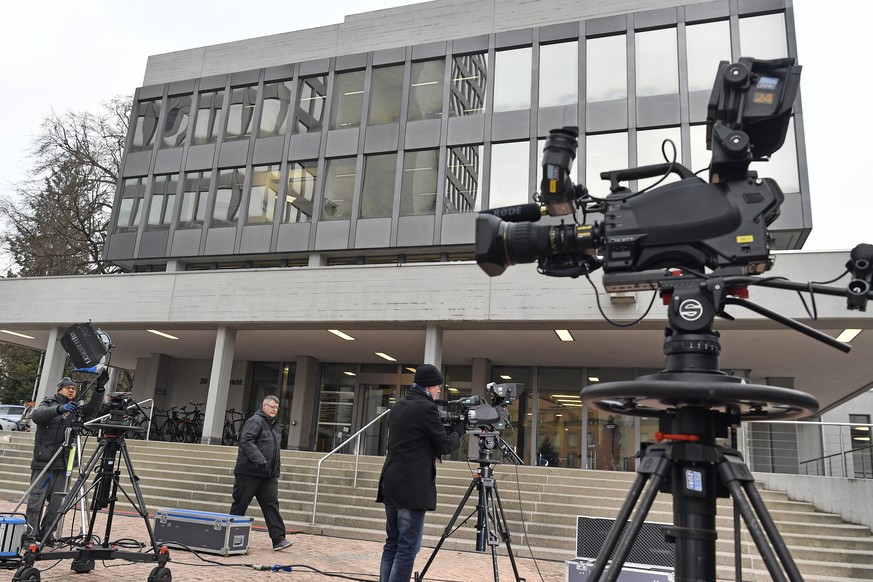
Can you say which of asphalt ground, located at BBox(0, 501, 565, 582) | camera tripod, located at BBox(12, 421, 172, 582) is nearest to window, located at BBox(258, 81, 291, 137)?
asphalt ground, located at BBox(0, 501, 565, 582)

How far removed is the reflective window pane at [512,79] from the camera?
18.9 meters

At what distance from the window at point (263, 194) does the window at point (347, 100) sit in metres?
2.48

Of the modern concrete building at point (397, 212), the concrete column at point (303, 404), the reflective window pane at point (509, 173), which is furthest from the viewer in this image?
the concrete column at point (303, 404)

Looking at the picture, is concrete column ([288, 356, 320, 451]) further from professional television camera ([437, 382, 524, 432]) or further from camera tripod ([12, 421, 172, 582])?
professional television camera ([437, 382, 524, 432])

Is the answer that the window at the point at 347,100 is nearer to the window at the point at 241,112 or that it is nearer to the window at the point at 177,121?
the window at the point at 241,112

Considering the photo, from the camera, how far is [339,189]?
65.9 ft

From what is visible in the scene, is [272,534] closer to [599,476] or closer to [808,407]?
[599,476]

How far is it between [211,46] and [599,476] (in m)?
19.8

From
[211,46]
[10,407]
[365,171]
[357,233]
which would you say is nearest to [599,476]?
[357,233]

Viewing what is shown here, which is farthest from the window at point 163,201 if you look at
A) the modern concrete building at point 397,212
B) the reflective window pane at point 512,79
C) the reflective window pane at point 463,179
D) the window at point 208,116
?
the reflective window pane at point 512,79

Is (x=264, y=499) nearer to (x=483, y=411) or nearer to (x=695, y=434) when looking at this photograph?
(x=483, y=411)

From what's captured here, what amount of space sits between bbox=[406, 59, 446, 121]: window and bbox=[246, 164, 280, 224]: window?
4756 millimetres

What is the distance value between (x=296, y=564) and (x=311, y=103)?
1718cm

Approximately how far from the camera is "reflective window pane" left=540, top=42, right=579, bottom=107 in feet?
60.7
